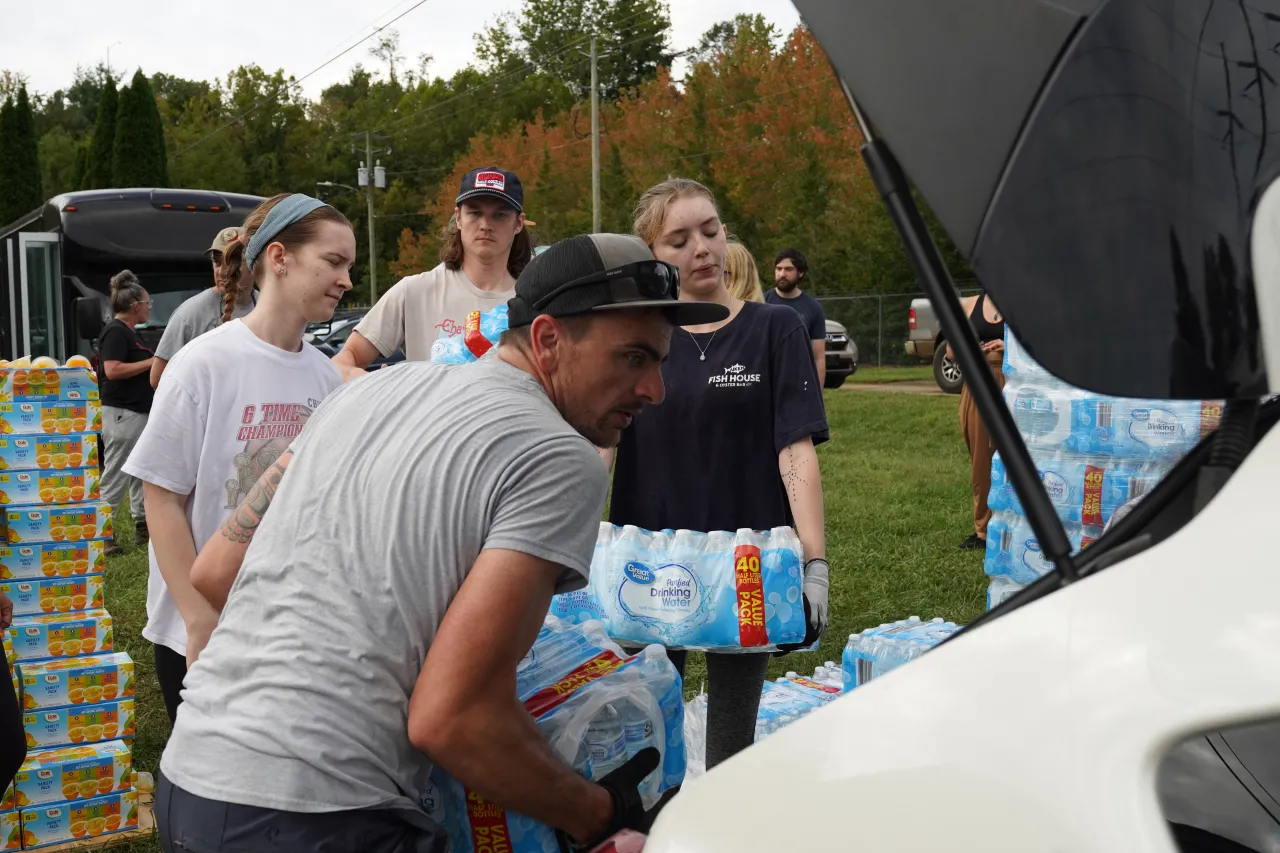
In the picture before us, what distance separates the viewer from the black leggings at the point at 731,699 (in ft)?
11.6

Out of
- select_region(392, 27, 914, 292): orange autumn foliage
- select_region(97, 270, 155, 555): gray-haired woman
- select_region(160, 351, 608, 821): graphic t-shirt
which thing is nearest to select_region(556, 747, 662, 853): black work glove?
select_region(160, 351, 608, 821): graphic t-shirt

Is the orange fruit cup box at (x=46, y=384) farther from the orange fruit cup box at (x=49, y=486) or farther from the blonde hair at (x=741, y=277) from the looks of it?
the blonde hair at (x=741, y=277)

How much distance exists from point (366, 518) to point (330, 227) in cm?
165

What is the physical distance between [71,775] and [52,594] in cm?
63

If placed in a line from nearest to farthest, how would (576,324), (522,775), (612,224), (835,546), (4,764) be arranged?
(522,775) → (576,324) → (4,764) → (835,546) → (612,224)

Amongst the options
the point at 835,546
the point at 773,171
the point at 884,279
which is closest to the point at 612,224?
the point at 773,171

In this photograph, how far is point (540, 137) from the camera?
1957 inches

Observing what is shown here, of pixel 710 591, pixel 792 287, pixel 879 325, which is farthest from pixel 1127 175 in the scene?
pixel 879 325

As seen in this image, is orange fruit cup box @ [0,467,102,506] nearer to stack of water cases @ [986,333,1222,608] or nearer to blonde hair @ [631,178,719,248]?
blonde hair @ [631,178,719,248]

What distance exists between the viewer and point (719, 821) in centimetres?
135

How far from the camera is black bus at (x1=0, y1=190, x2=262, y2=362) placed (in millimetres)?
12922

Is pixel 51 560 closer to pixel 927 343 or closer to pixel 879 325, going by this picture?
pixel 927 343

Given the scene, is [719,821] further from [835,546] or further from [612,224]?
[612,224]

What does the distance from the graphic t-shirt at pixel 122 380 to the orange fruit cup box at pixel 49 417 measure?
502 centimetres
